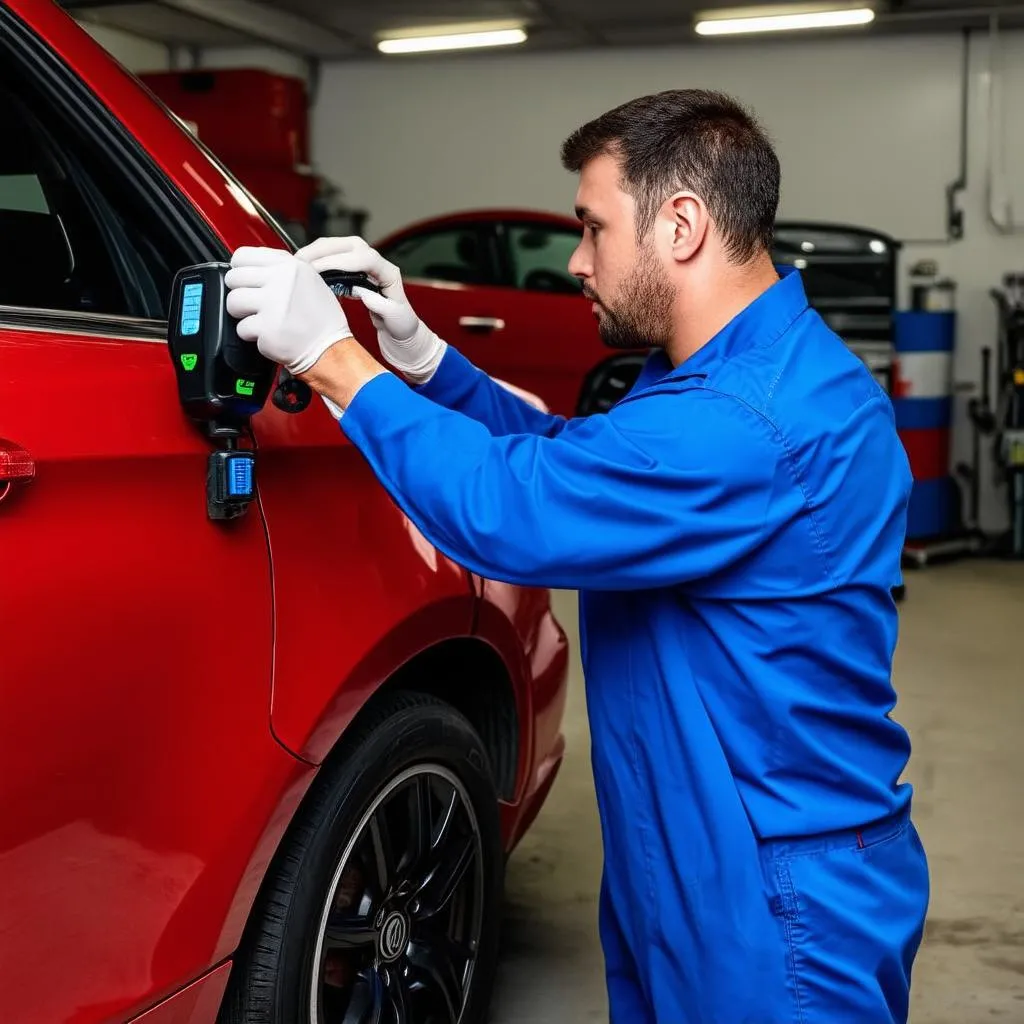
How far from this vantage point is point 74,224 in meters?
1.46

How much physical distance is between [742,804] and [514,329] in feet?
18.6

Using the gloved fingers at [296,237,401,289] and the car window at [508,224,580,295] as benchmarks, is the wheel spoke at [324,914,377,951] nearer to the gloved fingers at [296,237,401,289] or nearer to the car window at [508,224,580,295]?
the gloved fingers at [296,237,401,289]

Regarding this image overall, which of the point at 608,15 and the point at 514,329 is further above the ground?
the point at 608,15

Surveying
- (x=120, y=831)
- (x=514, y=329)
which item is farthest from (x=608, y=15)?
(x=120, y=831)

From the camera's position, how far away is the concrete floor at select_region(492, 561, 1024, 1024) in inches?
97.1

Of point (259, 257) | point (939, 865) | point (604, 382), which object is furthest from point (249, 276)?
point (604, 382)

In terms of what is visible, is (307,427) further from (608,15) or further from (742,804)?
(608,15)

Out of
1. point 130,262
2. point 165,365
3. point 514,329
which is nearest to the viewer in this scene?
A: point 165,365

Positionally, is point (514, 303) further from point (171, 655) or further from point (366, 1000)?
point (171, 655)

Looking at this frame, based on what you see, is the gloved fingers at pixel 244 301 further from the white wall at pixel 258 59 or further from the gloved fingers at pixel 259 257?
the white wall at pixel 258 59

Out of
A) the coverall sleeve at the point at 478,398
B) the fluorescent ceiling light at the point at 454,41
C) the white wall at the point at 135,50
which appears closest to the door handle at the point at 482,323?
the fluorescent ceiling light at the point at 454,41

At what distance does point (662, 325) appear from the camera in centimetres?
152

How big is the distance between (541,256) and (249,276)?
5990mm

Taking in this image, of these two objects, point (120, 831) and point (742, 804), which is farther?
point (742, 804)
